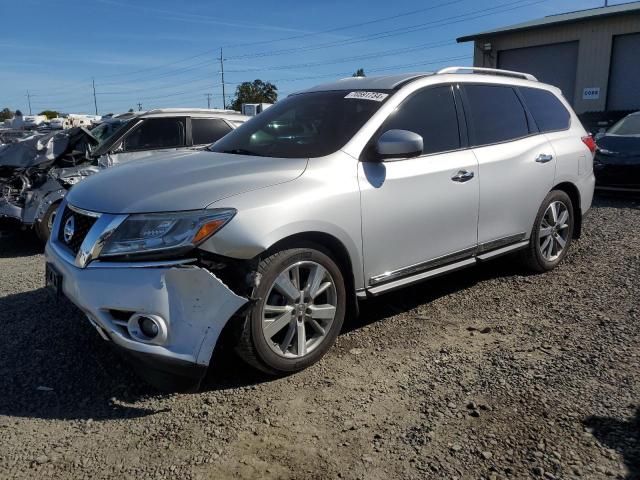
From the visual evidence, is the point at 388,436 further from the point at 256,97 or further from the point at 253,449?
the point at 256,97

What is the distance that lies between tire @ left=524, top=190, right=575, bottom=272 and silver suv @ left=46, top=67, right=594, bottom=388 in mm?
34

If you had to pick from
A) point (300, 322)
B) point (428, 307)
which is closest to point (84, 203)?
point (300, 322)

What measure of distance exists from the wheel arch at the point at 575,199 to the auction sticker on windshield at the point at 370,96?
222cm

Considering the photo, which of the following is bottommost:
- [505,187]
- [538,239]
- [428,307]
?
[428,307]

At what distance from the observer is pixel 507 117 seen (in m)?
4.75

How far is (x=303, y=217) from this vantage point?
3.15m

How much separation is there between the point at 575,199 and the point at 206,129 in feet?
16.5

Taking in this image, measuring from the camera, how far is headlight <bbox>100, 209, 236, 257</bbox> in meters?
2.86

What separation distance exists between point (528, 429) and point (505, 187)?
7.44 ft

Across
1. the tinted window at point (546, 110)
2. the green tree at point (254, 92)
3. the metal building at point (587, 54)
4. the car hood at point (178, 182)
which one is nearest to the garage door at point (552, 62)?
the metal building at point (587, 54)

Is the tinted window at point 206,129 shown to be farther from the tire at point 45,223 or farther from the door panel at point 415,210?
the door panel at point 415,210

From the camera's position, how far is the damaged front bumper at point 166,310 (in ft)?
9.18

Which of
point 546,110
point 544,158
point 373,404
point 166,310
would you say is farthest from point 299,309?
point 546,110

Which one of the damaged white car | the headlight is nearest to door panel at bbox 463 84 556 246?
the headlight
